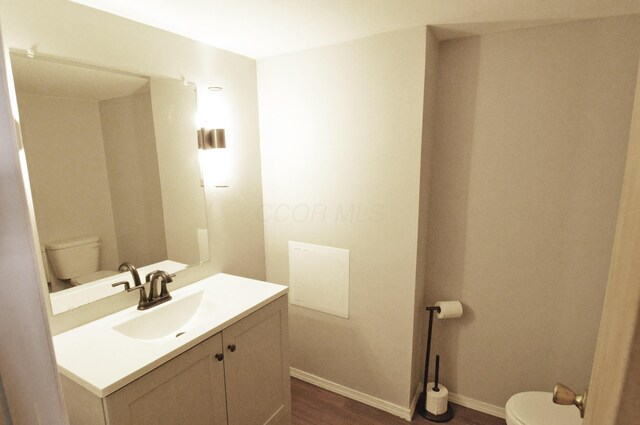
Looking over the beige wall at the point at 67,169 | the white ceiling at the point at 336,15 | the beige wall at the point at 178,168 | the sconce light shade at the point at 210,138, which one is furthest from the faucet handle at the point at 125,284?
the white ceiling at the point at 336,15

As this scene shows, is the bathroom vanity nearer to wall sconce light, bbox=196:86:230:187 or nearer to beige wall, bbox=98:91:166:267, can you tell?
beige wall, bbox=98:91:166:267

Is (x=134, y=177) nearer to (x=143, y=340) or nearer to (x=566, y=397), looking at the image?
(x=143, y=340)

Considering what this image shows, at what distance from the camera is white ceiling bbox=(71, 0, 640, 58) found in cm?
145

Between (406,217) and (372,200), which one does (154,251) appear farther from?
(406,217)

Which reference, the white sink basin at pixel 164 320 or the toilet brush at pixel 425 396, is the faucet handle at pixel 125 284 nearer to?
the white sink basin at pixel 164 320

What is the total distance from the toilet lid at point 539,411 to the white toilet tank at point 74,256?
7.13 ft

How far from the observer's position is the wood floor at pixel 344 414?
2.08 meters

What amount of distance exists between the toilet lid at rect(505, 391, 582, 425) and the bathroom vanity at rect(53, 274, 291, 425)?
1215 mm

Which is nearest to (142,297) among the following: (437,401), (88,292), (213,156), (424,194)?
(88,292)

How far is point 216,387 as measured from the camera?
1.43 metres

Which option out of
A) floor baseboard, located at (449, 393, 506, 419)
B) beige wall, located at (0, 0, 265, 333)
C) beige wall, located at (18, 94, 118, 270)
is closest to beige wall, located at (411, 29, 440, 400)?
floor baseboard, located at (449, 393, 506, 419)

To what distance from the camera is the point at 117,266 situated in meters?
1.61

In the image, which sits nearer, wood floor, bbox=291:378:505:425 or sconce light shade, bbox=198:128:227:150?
sconce light shade, bbox=198:128:227:150

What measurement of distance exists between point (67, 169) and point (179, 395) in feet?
3.45
